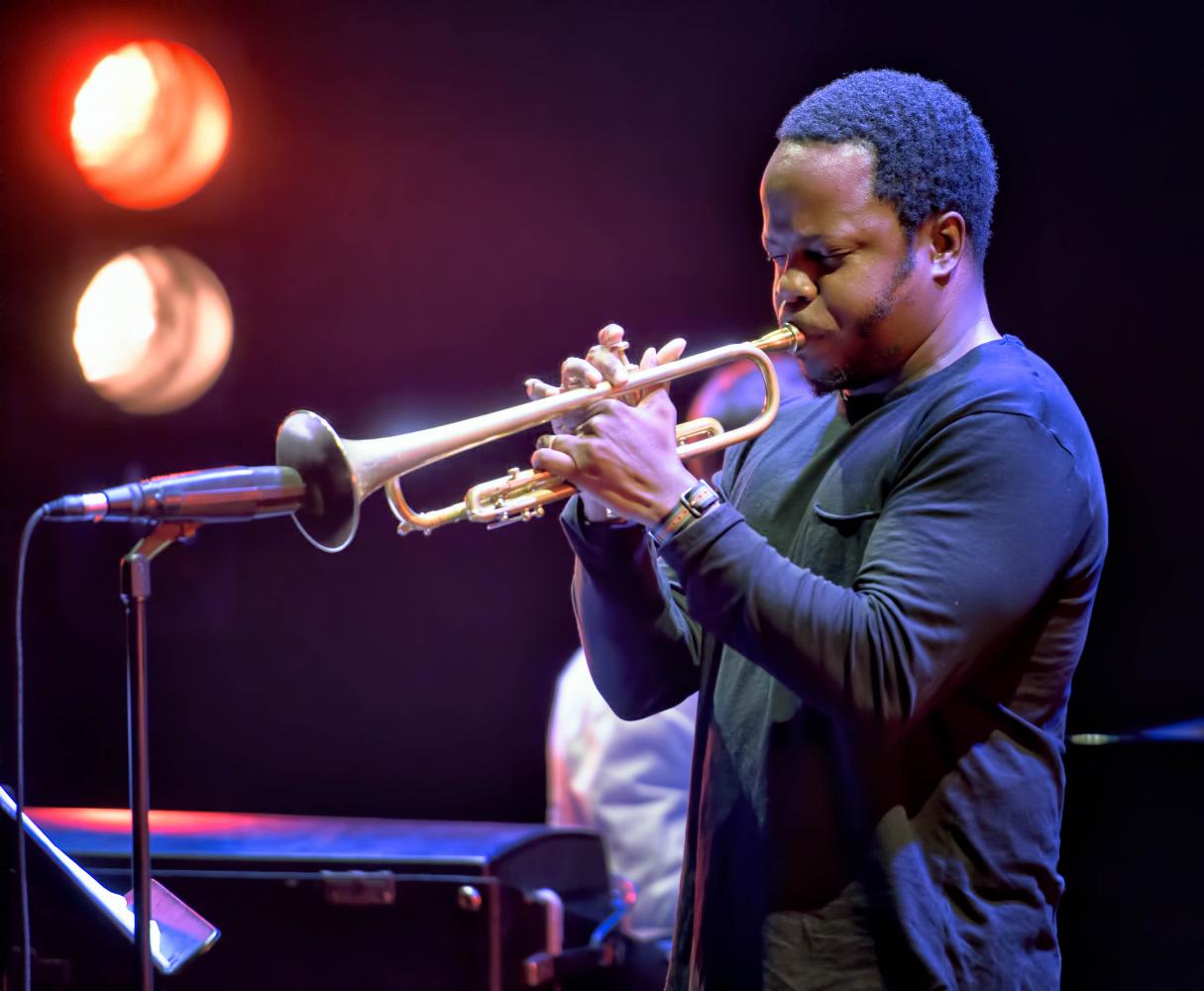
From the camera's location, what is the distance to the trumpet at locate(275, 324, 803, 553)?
191 cm

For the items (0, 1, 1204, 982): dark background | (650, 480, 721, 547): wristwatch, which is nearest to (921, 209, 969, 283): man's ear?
(650, 480, 721, 547): wristwatch

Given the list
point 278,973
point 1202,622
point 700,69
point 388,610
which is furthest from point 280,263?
point 1202,622

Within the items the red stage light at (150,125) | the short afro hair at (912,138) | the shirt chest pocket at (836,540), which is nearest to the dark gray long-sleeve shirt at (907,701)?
the shirt chest pocket at (836,540)

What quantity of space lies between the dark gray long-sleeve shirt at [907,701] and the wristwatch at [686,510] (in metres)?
0.02

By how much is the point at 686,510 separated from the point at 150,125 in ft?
12.6

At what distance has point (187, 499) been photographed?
5.68ft

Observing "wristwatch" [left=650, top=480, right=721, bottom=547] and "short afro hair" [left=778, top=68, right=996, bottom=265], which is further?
"short afro hair" [left=778, top=68, right=996, bottom=265]

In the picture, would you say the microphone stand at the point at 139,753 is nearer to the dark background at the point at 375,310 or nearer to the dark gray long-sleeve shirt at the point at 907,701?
the dark gray long-sleeve shirt at the point at 907,701

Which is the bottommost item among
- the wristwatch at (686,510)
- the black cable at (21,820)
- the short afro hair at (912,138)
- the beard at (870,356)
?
the black cable at (21,820)

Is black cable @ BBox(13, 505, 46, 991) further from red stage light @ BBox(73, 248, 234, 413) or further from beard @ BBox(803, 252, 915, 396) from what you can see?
red stage light @ BBox(73, 248, 234, 413)

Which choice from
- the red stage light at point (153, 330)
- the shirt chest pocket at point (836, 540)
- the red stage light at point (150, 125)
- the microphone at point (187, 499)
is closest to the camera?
the microphone at point (187, 499)

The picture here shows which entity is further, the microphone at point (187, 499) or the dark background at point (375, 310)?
the dark background at point (375, 310)

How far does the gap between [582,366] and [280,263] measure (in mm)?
3155

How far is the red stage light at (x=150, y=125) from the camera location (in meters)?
4.85
